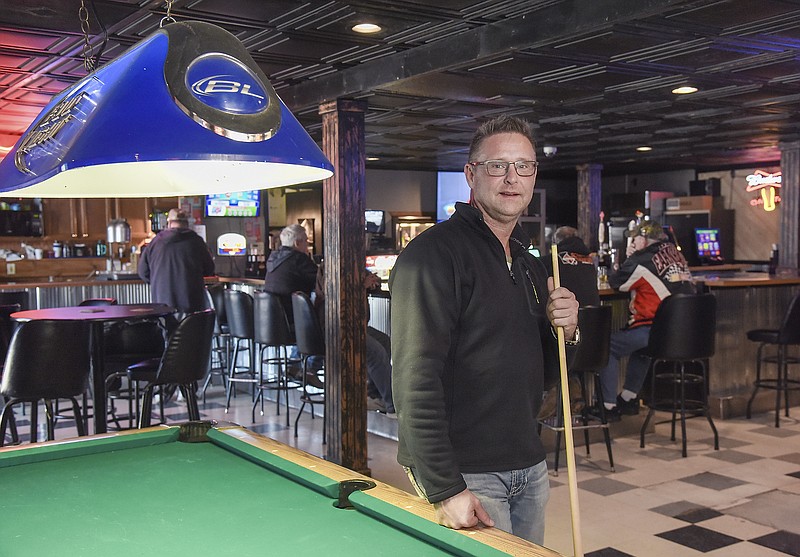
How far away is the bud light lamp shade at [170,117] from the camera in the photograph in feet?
5.02

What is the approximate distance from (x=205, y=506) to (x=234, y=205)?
10.8 m

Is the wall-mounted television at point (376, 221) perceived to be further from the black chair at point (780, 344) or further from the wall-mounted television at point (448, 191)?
the black chair at point (780, 344)

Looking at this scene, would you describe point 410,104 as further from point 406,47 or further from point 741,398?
point 741,398

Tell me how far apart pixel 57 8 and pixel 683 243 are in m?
12.0

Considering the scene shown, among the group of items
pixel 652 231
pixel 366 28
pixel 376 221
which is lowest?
pixel 652 231

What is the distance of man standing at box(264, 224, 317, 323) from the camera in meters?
7.00

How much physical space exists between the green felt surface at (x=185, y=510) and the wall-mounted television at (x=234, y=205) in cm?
1000

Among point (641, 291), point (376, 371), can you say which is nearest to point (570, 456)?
point (376, 371)

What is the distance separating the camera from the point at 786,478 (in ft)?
17.3

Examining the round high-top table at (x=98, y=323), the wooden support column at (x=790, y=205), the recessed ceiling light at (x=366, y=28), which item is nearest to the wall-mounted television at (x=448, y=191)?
the wooden support column at (x=790, y=205)

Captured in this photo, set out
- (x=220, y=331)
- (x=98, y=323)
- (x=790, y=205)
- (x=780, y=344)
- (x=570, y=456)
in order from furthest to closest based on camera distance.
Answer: (x=790, y=205) < (x=220, y=331) < (x=780, y=344) < (x=98, y=323) < (x=570, y=456)

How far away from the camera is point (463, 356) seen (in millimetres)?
2068

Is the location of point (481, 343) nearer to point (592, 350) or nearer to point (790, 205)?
point (592, 350)

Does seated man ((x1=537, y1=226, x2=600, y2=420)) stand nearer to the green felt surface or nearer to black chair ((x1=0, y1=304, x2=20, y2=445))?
the green felt surface
